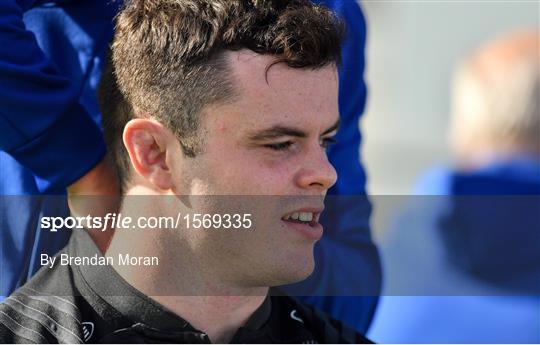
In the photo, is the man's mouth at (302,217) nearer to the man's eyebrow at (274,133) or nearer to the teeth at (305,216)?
the teeth at (305,216)

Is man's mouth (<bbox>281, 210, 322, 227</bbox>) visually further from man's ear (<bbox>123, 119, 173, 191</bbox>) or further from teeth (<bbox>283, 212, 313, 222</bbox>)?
man's ear (<bbox>123, 119, 173, 191</bbox>)

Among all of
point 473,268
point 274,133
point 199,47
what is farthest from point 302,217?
point 473,268

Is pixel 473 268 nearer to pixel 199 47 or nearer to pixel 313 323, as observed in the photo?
pixel 313 323

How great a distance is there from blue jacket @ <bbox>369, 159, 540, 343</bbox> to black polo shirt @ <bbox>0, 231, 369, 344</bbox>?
46 centimetres

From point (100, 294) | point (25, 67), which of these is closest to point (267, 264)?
point (100, 294)

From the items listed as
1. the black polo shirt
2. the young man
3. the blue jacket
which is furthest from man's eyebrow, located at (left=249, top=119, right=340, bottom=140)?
the blue jacket

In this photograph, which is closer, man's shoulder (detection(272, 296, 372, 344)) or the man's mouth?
the man's mouth

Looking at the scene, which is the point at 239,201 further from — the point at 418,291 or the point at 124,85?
the point at 418,291

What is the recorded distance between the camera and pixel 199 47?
4.26ft

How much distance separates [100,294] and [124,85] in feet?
0.93

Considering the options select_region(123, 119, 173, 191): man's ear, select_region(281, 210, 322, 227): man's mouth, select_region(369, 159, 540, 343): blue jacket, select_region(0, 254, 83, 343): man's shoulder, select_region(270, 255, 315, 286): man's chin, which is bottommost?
select_region(369, 159, 540, 343): blue jacket

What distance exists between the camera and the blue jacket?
5.64 ft

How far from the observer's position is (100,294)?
131cm

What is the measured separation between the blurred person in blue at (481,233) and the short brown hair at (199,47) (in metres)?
0.54
